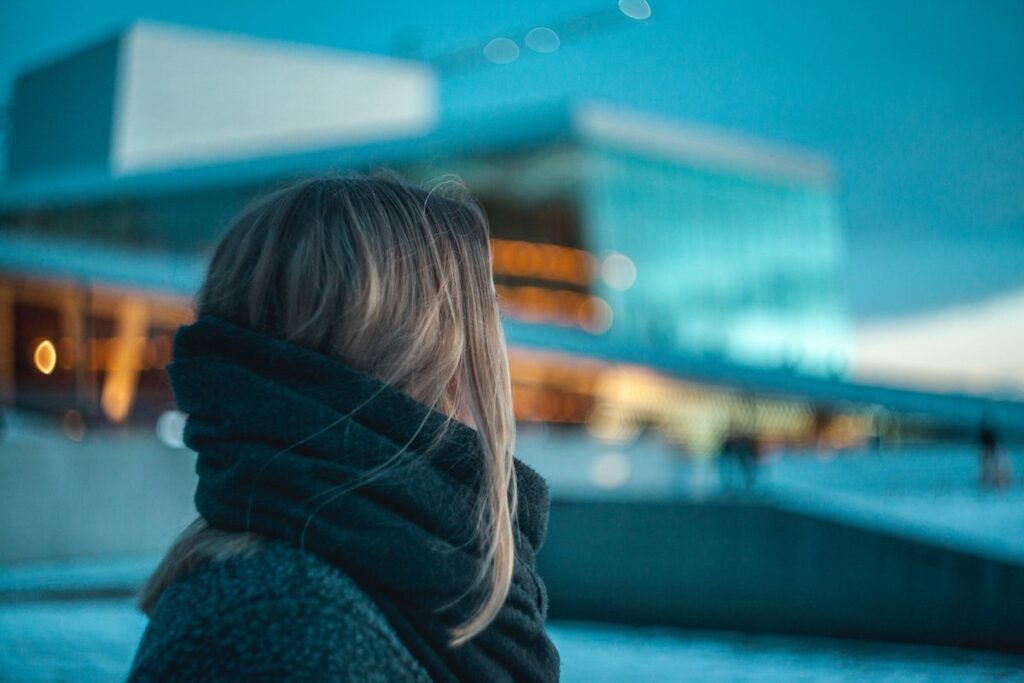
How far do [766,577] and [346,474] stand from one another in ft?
23.6

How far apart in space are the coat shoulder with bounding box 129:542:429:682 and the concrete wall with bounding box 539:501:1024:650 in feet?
21.8

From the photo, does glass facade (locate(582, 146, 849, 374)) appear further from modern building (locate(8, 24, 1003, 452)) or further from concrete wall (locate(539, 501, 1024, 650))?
concrete wall (locate(539, 501, 1024, 650))

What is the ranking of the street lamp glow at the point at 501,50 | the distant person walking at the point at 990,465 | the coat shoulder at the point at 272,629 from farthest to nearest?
1. the street lamp glow at the point at 501,50
2. the distant person walking at the point at 990,465
3. the coat shoulder at the point at 272,629

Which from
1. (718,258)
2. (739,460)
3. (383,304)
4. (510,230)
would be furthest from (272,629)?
(718,258)

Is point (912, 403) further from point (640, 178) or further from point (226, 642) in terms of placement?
point (226, 642)

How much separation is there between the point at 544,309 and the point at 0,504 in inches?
1086

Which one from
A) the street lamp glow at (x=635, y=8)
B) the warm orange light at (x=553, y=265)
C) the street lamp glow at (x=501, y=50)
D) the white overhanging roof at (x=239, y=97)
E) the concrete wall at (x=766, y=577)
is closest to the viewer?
the concrete wall at (x=766, y=577)

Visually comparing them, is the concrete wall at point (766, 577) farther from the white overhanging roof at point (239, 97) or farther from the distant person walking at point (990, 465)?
the white overhanging roof at point (239, 97)

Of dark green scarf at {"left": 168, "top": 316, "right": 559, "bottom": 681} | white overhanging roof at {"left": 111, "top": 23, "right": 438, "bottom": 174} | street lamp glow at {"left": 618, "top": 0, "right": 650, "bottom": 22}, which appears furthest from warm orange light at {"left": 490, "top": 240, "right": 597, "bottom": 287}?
dark green scarf at {"left": 168, "top": 316, "right": 559, "bottom": 681}

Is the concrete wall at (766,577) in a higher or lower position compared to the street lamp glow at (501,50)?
lower

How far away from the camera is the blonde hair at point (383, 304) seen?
3.98 ft

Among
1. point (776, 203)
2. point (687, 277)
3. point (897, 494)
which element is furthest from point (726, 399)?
point (897, 494)

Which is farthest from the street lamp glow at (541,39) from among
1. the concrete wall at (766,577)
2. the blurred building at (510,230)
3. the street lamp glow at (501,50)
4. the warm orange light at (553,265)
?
the concrete wall at (766,577)

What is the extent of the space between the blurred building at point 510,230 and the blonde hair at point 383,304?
23.0 meters
